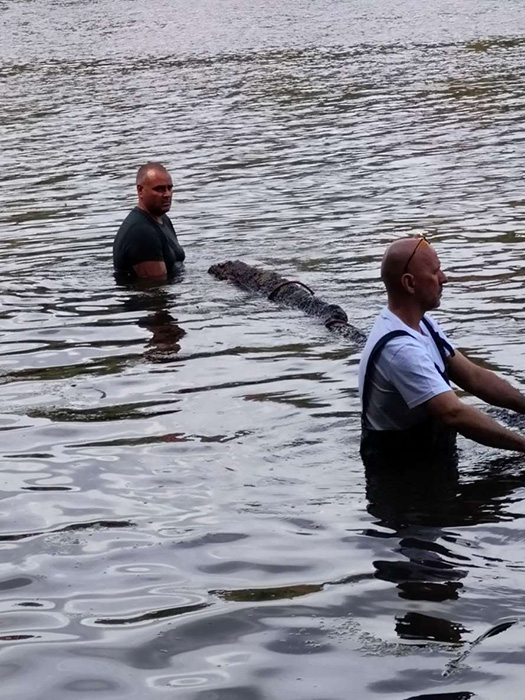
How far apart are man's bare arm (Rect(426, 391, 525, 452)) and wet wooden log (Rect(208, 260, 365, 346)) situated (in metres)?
4.00

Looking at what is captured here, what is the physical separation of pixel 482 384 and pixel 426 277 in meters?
1.05

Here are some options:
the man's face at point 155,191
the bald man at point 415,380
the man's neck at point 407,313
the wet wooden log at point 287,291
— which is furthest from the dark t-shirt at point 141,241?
the man's neck at point 407,313

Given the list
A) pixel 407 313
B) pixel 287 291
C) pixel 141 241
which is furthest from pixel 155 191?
pixel 407 313

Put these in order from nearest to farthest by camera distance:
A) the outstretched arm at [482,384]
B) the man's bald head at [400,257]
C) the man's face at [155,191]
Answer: the man's bald head at [400,257] → the outstretched arm at [482,384] → the man's face at [155,191]

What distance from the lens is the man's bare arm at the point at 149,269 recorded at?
15359mm

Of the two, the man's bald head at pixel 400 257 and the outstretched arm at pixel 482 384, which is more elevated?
the man's bald head at pixel 400 257

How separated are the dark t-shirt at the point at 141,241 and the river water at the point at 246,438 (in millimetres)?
406

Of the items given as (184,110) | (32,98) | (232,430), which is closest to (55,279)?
(232,430)

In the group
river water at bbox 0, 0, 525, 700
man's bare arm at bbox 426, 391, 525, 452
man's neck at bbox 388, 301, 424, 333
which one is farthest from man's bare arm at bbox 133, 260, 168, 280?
man's bare arm at bbox 426, 391, 525, 452

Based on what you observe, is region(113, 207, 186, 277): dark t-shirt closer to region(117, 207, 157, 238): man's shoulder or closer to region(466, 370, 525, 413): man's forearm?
region(117, 207, 157, 238): man's shoulder

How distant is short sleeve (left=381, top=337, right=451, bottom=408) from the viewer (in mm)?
8273

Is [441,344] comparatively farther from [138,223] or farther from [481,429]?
[138,223]

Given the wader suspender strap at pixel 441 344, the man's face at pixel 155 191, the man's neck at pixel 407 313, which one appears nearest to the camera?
the man's neck at pixel 407 313

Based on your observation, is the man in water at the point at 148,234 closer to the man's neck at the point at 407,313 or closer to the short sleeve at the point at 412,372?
the man's neck at the point at 407,313
